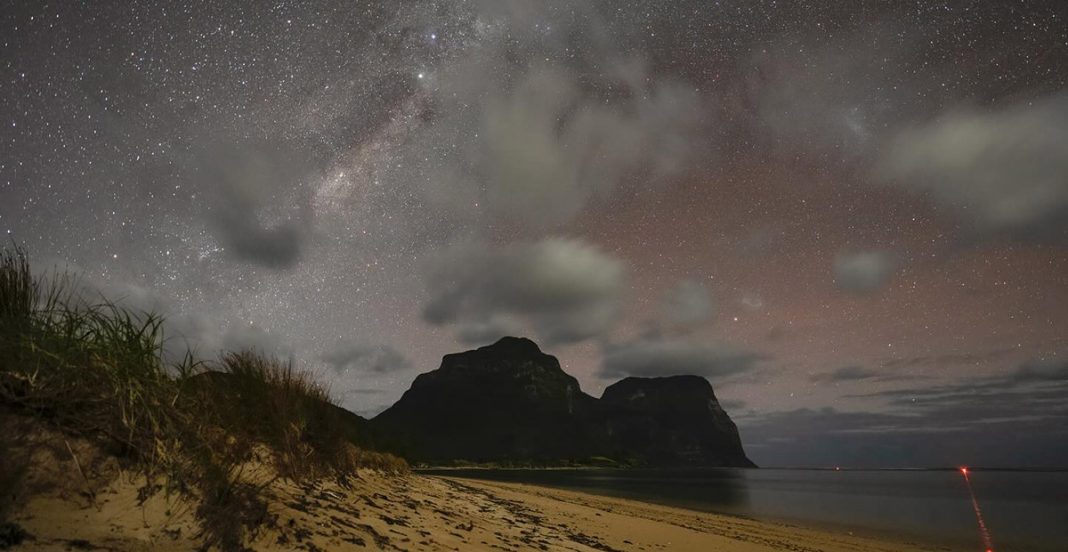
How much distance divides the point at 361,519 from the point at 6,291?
4.17 m

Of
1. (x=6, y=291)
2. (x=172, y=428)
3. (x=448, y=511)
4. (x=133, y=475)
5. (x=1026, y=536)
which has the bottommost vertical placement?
(x=1026, y=536)

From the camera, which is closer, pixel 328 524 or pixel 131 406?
pixel 131 406

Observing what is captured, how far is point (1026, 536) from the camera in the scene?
29.7 meters

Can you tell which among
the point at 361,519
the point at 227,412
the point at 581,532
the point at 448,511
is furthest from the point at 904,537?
the point at 227,412

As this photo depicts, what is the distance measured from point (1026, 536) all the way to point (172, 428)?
45063 mm

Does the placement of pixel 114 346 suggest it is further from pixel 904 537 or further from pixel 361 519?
pixel 904 537

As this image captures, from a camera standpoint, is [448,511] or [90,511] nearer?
[90,511]

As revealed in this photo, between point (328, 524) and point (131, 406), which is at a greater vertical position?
point (131, 406)

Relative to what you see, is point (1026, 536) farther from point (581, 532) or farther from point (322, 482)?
point (322, 482)

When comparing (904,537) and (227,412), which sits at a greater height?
(227,412)

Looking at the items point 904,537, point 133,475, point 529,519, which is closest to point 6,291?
point 133,475

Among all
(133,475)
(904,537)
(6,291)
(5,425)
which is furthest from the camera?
(904,537)

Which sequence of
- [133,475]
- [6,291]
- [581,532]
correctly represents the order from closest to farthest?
[133,475] < [6,291] < [581,532]

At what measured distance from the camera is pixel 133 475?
3463 millimetres
